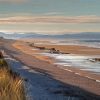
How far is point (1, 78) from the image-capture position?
1230 centimetres

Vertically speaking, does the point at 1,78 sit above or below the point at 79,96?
above

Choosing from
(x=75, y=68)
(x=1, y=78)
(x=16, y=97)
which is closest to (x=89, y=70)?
(x=75, y=68)

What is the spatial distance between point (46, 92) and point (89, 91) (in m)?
2.45

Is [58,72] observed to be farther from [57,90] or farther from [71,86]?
[57,90]

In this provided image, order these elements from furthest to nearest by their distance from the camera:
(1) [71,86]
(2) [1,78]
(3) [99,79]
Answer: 1. (3) [99,79]
2. (1) [71,86]
3. (2) [1,78]

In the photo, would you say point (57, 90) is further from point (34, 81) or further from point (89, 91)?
point (34, 81)

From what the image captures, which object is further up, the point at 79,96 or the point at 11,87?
the point at 11,87

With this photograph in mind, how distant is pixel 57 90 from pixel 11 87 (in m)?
5.78

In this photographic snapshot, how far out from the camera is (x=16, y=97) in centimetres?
994

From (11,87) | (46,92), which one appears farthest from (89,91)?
(11,87)

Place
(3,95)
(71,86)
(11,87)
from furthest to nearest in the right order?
1. (71,86)
2. (11,87)
3. (3,95)

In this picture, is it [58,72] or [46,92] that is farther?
[58,72]

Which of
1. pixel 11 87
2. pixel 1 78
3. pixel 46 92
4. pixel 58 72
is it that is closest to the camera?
pixel 11 87

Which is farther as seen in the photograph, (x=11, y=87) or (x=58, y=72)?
(x=58, y=72)
